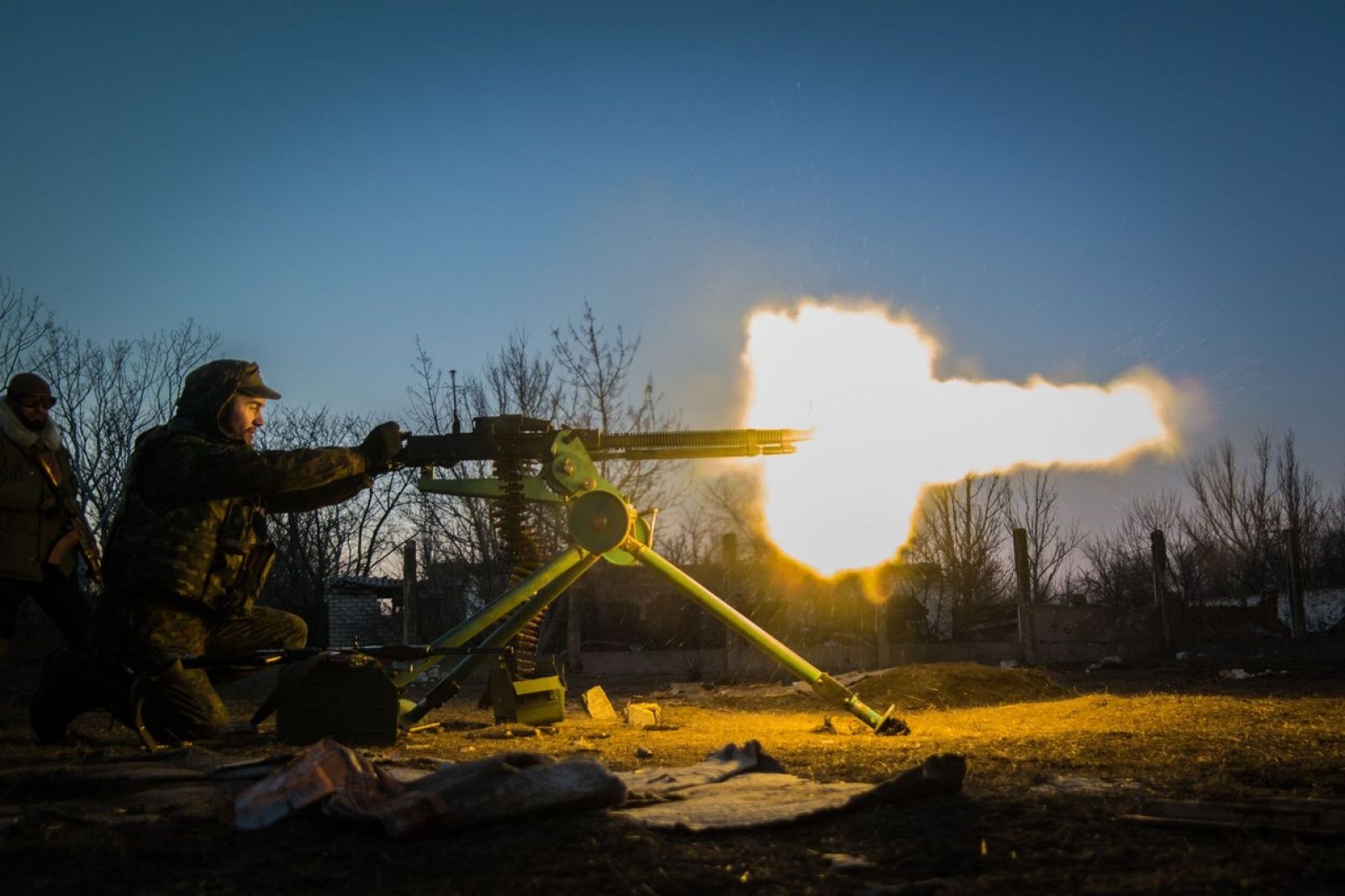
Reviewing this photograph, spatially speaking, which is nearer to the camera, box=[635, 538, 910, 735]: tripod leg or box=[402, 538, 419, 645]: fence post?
box=[635, 538, 910, 735]: tripod leg

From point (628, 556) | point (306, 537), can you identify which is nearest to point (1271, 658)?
point (628, 556)

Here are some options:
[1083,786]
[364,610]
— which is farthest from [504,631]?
[364,610]

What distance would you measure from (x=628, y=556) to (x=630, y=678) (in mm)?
8566

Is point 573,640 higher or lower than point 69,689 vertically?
lower

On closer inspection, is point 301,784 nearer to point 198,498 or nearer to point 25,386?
point 198,498

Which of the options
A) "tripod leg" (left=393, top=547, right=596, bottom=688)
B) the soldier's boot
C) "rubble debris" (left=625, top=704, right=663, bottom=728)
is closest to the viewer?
the soldier's boot

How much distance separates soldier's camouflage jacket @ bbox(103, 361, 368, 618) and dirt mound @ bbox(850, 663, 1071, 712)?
531 cm

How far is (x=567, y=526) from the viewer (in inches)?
288

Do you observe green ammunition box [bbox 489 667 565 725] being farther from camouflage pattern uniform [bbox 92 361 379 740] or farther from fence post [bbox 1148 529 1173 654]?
fence post [bbox 1148 529 1173 654]

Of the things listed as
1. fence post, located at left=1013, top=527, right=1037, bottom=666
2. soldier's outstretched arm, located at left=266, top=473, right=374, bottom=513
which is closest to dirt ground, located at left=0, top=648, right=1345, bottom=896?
soldier's outstretched arm, located at left=266, top=473, right=374, bottom=513

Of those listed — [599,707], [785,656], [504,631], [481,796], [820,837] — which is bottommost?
[599,707]

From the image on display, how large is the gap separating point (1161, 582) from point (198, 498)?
15.5 m

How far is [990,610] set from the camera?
2142 centimetres

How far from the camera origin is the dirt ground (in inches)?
112
